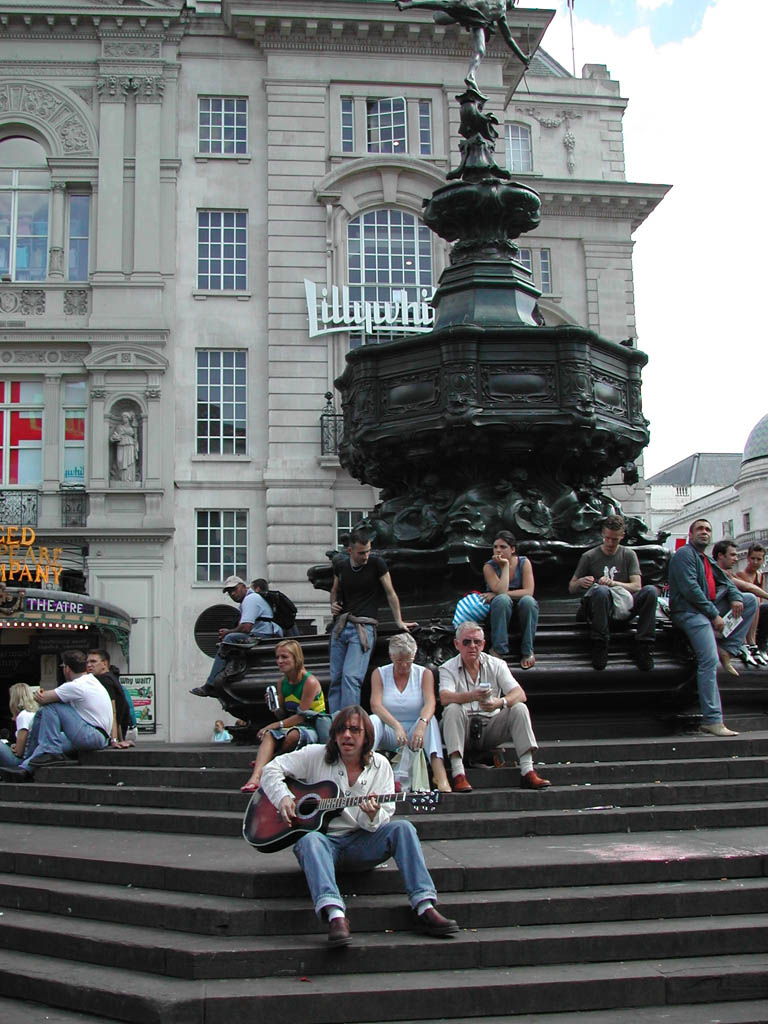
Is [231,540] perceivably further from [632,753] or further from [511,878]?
[511,878]

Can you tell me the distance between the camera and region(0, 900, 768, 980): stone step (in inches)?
231

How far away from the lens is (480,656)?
8.41 m

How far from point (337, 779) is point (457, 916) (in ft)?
3.08

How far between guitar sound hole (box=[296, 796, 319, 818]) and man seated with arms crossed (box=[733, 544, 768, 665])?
20.1 feet

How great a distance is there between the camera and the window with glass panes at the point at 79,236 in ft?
104

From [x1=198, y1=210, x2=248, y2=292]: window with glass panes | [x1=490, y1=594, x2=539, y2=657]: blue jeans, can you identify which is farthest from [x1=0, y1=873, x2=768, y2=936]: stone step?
[x1=198, y1=210, x2=248, y2=292]: window with glass panes

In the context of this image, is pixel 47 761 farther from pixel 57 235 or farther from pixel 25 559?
pixel 57 235

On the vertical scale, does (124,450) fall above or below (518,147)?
below

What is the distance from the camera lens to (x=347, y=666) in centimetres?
948

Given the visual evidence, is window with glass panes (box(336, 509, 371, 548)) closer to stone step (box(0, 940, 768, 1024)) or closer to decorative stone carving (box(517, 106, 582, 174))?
decorative stone carving (box(517, 106, 582, 174))

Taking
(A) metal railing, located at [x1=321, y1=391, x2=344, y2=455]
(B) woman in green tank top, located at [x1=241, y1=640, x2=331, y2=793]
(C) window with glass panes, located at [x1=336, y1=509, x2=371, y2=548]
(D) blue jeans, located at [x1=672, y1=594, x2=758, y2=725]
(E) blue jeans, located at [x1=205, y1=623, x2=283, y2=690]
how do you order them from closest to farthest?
(B) woman in green tank top, located at [x1=241, y1=640, x2=331, y2=793] < (D) blue jeans, located at [x1=672, y1=594, x2=758, y2=725] < (E) blue jeans, located at [x1=205, y1=623, x2=283, y2=690] < (A) metal railing, located at [x1=321, y1=391, x2=344, y2=455] < (C) window with glass panes, located at [x1=336, y1=509, x2=371, y2=548]

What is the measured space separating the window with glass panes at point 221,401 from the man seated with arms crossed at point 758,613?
2030 cm

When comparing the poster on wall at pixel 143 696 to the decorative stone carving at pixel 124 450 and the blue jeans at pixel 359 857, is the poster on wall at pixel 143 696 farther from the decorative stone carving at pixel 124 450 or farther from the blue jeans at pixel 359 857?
the blue jeans at pixel 359 857

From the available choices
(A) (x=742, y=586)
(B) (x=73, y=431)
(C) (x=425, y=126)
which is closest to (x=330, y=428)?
(B) (x=73, y=431)
